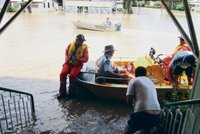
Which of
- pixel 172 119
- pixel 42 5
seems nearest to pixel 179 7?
pixel 42 5

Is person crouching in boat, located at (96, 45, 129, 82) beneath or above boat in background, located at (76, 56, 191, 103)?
above

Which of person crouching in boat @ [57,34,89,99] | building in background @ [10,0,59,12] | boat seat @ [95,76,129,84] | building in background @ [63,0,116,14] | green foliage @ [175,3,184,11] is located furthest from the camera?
building in background @ [10,0,59,12]

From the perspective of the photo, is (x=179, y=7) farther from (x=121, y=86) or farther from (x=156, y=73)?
(x=121, y=86)

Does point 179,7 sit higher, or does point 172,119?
point 179,7

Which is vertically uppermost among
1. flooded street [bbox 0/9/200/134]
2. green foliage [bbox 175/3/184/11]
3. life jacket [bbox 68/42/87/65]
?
green foliage [bbox 175/3/184/11]

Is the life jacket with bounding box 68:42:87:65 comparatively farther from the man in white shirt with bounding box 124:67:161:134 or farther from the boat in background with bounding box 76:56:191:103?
the man in white shirt with bounding box 124:67:161:134

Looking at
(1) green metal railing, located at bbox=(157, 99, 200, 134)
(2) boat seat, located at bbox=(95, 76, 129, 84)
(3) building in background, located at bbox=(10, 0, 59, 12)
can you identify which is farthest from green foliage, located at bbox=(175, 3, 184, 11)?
(1) green metal railing, located at bbox=(157, 99, 200, 134)

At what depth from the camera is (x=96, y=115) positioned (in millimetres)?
6457

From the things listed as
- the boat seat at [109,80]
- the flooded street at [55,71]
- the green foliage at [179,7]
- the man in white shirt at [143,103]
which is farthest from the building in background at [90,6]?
the man in white shirt at [143,103]

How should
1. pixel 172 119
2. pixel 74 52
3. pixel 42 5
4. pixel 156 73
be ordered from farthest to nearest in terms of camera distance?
pixel 42 5
pixel 74 52
pixel 156 73
pixel 172 119

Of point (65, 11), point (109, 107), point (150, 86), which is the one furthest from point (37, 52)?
point (65, 11)

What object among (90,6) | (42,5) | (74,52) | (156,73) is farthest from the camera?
(42,5)

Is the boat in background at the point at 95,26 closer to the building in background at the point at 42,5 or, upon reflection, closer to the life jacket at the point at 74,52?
the life jacket at the point at 74,52

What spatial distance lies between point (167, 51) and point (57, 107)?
11.2 metres
